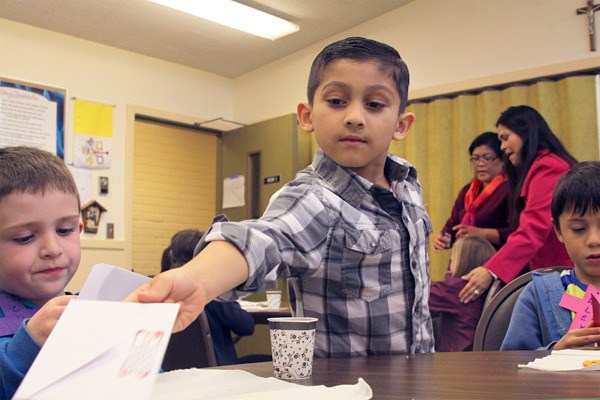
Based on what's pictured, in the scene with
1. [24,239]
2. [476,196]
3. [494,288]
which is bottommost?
[494,288]

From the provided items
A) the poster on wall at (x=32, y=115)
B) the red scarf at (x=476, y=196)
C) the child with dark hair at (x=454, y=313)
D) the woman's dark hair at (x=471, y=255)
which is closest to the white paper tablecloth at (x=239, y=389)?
the child with dark hair at (x=454, y=313)

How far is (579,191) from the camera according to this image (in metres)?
1.58

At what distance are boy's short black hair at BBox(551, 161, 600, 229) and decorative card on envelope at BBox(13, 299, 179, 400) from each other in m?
1.35

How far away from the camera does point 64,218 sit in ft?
3.62

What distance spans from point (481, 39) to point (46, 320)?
12.1 ft

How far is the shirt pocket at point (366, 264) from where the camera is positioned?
112 centimetres

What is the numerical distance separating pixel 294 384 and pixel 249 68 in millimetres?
5077

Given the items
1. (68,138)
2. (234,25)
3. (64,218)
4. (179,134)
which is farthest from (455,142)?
(179,134)

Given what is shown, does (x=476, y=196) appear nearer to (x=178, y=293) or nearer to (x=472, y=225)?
(x=472, y=225)

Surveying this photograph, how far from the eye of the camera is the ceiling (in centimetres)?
418

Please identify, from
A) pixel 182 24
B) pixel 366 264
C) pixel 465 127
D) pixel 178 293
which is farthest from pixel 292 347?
pixel 182 24

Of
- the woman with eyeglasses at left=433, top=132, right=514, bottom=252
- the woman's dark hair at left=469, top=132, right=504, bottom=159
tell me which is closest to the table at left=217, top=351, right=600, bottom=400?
the woman with eyeglasses at left=433, top=132, right=514, bottom=252

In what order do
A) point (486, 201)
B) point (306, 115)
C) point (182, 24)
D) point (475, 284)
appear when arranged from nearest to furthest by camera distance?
point (306, 115) → point (475, 284) → point (486, 201) → point (182, 24)

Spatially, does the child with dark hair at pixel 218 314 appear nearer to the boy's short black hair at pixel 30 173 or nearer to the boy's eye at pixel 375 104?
the boy's short black hair at pixel 30 173
